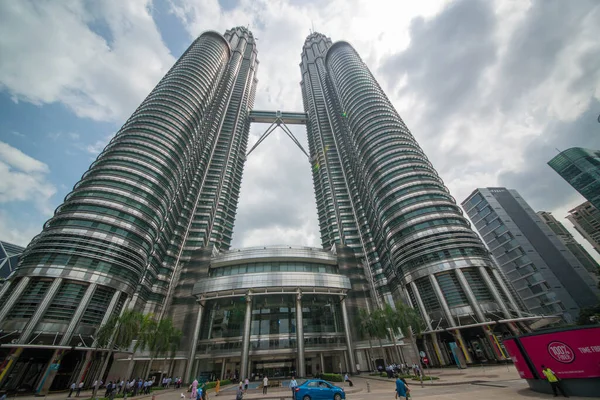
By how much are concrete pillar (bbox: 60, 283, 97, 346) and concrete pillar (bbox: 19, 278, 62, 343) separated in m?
3.65

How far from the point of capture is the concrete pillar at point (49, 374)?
32159 mm

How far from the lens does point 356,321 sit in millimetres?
54406

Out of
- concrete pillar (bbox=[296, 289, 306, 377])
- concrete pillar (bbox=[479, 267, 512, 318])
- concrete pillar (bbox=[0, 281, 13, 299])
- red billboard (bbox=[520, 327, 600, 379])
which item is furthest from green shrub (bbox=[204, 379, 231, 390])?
concrete pillar (bbox=[479, 267, 512, 318])

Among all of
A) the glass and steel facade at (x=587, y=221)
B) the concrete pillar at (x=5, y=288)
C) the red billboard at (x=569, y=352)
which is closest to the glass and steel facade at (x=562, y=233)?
the glass and steel facade at (x=587, y=221)

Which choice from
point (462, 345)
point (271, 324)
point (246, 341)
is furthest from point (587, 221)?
point (246, 341)

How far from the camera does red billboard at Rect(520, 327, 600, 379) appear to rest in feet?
41.1

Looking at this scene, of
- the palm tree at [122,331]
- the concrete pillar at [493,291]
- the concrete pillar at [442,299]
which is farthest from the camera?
the concrete pillar at [442,299]

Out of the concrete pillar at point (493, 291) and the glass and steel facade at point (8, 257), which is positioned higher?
the glass and steel facade at point (8, 257)

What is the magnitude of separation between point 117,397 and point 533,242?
113696 millimetres

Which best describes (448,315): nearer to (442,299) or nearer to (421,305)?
(442,299)

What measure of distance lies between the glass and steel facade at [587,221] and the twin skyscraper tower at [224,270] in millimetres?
107798

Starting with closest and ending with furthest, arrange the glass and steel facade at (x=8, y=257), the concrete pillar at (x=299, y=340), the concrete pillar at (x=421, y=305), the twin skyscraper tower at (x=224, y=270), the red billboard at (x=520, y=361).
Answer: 1. the red billboard at (x=520, y=361)
2. the twin skyscraper tower at (x=224, y=270)
3. the concrete pillar at (x=299, y=340)
4. the concrete pillar at (x=421, y=305)
5. the glass and steel facade at (x=8, y=257)

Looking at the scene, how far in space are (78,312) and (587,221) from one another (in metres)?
184

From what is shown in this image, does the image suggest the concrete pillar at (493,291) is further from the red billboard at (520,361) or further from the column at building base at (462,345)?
the red billboard at (520,361)
